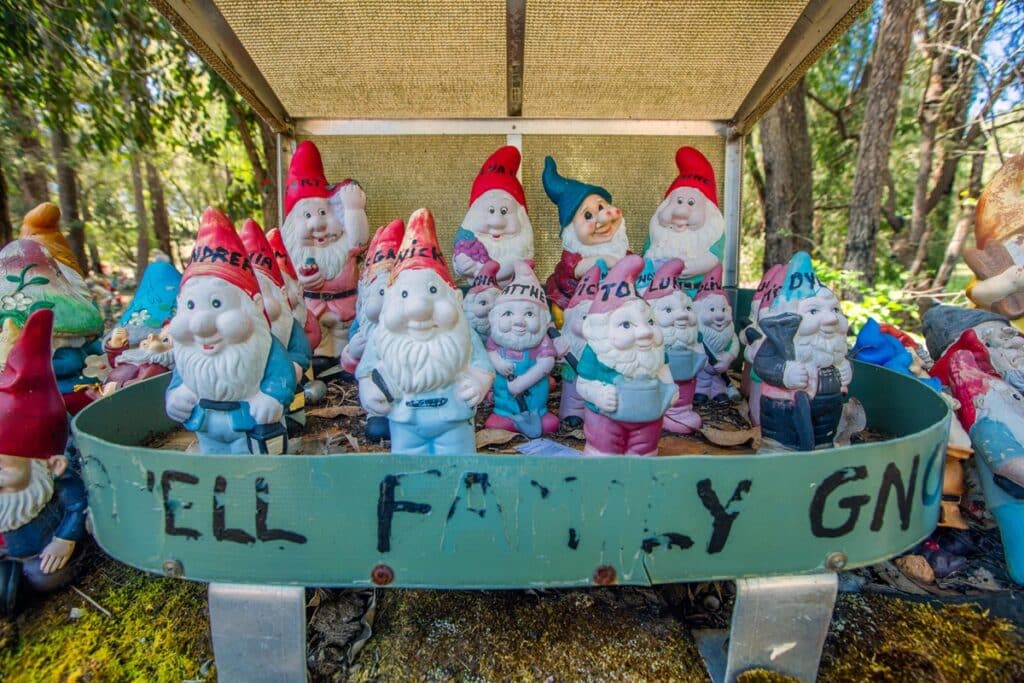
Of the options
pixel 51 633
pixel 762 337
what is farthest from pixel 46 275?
pixel 762 337

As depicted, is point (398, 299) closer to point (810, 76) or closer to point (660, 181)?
point (660, 181)

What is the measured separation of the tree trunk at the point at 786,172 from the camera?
18.1ft

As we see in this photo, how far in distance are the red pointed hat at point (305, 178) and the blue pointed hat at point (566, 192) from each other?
48.9 inches

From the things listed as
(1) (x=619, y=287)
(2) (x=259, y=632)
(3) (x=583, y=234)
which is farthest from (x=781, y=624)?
(3) (x=583, y=234)

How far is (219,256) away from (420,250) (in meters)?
0.63

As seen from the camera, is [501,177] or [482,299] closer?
[482,299]

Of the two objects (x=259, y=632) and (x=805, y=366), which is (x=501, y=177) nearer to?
(x=805, y=366)

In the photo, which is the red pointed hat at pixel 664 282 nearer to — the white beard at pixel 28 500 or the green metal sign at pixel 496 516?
the green metal sign at pixel 496 516

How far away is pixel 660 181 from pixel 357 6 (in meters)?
2.06

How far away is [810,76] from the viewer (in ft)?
23.6

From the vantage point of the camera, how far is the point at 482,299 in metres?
2.67

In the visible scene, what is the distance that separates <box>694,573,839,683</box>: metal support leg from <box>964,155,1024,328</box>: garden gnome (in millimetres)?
1656

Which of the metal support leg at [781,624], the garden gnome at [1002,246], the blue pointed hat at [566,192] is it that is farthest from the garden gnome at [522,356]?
the garden gnome at [1002,246]

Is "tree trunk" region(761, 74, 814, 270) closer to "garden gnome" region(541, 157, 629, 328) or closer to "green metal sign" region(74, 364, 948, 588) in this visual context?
"garden gnome" region(541, 157, 629, 328)
